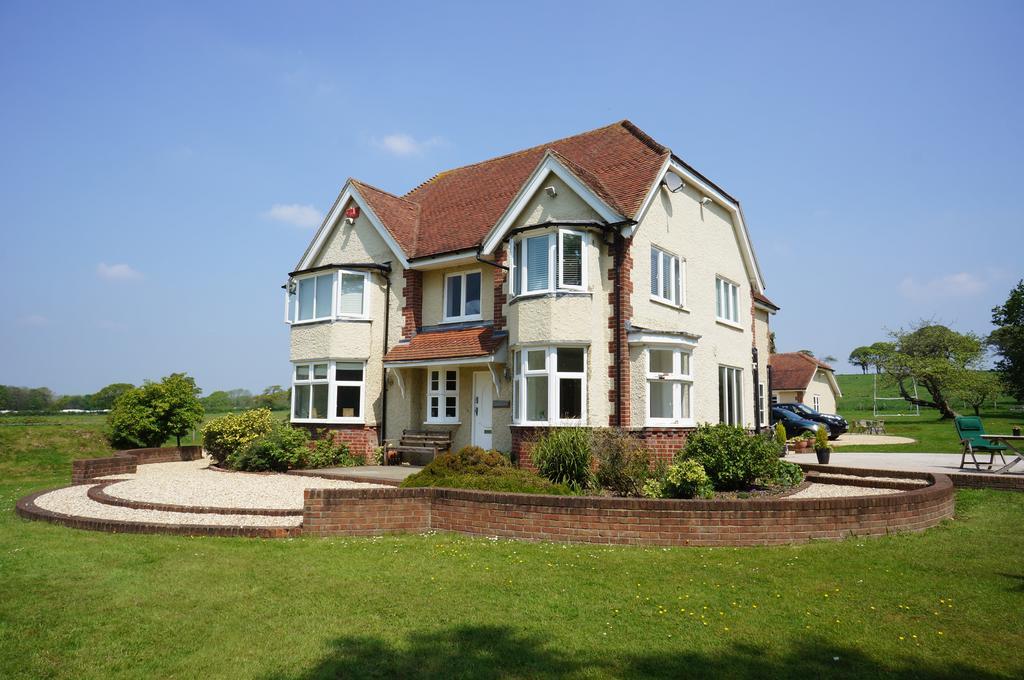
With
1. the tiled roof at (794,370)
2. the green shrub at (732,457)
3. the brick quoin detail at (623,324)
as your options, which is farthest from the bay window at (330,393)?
the tiled roof at (794,370)

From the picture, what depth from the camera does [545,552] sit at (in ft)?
30.5

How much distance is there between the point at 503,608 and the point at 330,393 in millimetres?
15665

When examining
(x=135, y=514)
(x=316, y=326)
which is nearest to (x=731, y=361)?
(x=316, y=326)

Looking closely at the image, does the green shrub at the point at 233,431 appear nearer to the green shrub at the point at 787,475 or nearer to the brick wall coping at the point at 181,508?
the brick wall coping at the point at 181,508

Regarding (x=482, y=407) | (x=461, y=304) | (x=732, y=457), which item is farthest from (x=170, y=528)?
(x=461, y=304)

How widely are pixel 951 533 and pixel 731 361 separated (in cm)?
1222

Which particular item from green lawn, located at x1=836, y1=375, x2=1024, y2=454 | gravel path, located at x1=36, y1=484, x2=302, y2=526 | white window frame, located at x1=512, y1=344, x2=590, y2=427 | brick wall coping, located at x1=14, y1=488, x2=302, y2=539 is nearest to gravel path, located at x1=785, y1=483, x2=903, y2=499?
white window frame, located at x1=512, y1=344, x2=590, y2=427

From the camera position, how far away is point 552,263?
17453mm

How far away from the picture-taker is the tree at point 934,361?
2063 inches

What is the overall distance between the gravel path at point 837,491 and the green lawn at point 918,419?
37.5ft

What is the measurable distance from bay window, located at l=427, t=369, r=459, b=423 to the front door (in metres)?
0.62

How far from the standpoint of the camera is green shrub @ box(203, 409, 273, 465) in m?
21.6

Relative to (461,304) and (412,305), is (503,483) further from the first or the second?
(412,305)

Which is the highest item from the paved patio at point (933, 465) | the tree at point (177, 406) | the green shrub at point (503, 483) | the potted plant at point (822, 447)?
the tree at point (177, 406)
